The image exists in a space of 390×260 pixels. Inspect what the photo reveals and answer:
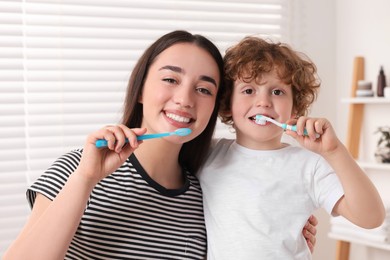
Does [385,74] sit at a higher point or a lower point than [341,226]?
higher

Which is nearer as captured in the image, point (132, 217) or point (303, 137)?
point (303, 137)

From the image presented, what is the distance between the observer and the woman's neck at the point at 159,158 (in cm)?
133

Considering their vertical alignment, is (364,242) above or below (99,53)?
below

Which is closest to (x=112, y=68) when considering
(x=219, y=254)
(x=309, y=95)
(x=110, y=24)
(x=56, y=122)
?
(x=110, y=24)

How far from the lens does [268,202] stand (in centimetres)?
126

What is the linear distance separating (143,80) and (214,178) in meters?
0.31

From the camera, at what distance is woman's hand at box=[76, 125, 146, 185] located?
3.45 ft

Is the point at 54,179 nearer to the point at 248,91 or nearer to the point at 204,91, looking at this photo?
the point at 204,91

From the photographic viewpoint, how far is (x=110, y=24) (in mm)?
2459

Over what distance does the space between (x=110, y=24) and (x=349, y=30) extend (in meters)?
1.28

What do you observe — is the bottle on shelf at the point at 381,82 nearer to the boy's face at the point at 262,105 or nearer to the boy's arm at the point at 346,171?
the boy's face at the point at 262,105

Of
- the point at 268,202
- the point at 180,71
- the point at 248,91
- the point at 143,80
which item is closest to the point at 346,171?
the point at 268,202

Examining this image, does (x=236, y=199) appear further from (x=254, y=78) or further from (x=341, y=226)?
(x=341, y=226)

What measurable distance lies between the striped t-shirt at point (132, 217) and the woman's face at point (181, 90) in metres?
0.15
